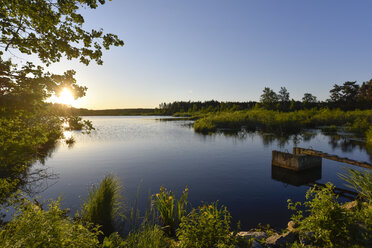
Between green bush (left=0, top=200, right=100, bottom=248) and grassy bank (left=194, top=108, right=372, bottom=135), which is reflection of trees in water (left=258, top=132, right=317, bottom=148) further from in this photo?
green bush (left=0, top=200, right=100, bottom=248)

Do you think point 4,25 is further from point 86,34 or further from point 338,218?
point 338,218

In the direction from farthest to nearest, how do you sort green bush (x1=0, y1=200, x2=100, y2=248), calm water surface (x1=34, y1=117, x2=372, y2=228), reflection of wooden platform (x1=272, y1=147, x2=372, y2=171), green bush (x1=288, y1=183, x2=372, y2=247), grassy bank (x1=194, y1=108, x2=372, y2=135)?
1. grassy bank (x1=194, y1=108, x2=372, y2=135)
2. reflection of wooden platform (x1=272, y1=147, x2=372, y2=171)
3. calm water surface (x1=34, y1=117, x2=372, y2=228)
4. green bush (x1=288, y1=183, x2=372, y2=247)
5. green bush (x1=0, y1=200, x2=100, y2=248)

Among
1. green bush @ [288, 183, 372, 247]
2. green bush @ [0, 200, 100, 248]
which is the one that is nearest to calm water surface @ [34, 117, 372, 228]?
green bush @ [288, 183, 372, 247]

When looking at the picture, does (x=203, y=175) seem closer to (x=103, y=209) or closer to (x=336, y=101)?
(x=103, y=209)

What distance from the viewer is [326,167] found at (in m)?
15.0

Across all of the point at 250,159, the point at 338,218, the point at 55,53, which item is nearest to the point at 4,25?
the point at 55,53

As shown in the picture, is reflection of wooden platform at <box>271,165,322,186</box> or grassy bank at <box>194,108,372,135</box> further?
grassy bank at <box>194,108,372,135</box>

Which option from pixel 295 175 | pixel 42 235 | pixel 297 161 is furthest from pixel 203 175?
pixel 42 235

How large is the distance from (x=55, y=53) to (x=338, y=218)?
23.8 ft

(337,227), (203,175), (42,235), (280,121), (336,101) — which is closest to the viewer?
(42,235)

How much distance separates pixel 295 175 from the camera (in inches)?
500

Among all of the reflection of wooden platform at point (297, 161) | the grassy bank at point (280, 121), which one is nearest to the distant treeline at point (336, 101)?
the grassy bank at point (280, 121)

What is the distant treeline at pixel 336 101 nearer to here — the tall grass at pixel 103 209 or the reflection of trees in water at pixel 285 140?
the reflection of trees in water at pixel 285 140

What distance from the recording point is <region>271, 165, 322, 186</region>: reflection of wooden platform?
11.9 m
